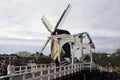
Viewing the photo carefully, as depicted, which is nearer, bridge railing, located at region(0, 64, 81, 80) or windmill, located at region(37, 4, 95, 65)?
bridge railing, located at region(0, 64, 81, 80)

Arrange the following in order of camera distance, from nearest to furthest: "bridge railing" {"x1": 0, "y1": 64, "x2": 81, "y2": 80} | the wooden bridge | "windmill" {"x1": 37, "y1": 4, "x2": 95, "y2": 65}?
"bridge railing" {"x1": 0, "y1": 64, "x2": 81, "y2": 80}, the wooden bridge, "windmill" {"x1": 37, "y1": 4, "x2": 95, "y2": 65}

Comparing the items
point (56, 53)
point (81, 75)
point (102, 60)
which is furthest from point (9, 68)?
point (102, 60)

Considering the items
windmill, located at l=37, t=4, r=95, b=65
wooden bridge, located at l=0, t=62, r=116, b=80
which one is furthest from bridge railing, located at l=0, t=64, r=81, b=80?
windmill, located at l=37, t=4, r=95, b=65

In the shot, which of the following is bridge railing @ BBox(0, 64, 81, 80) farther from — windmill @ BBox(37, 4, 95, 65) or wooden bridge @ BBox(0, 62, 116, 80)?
windmill @ BBox(37, 4, 95, 65)

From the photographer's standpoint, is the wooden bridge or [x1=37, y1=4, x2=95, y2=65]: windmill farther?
[x1=37, y1=4, x2=95, y2=65]: windmill

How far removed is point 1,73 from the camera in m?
26.4

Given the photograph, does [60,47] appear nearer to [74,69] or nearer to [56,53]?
[56,53]

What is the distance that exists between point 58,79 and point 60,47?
31.8 metres

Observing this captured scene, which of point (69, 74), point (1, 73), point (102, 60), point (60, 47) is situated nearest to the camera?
point (1, 73)

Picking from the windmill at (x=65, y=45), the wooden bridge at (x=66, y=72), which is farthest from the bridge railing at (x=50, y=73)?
the windmill at (x=65, y=45)

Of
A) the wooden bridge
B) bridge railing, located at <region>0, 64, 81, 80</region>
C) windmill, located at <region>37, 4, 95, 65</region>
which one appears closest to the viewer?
bridge railing, located at <region>0, 64, 81, 80</region>

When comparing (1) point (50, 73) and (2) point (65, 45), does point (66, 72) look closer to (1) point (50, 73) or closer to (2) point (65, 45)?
(1) point (50, 73)

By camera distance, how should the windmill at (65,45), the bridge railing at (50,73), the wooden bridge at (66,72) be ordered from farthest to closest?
the windmill at (65,45)
the wooden bridge at (66,72)
the bridge railing at (50,73)

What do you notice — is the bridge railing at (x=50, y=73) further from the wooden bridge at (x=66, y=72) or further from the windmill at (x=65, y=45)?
the windmill at (x=65, y=45)
